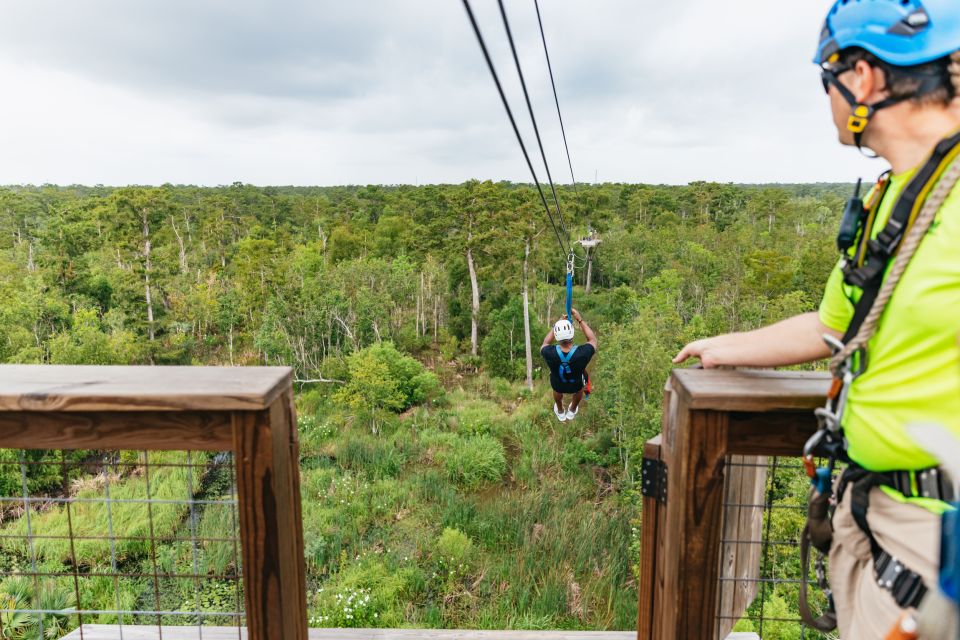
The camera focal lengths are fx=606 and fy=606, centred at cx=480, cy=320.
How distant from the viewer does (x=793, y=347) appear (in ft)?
3.68

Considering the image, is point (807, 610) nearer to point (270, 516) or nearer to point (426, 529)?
point (270, 516)

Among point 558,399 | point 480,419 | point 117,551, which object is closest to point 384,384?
point 480,419

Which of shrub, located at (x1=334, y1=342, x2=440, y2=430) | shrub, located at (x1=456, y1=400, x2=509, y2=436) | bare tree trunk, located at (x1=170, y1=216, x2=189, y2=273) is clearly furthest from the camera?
bare tree trunk, located at (x1=170, y1=216, x2=189, y2=273)

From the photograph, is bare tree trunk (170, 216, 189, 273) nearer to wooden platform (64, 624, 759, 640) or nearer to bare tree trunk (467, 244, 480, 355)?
bare tree trunk (467, 244, 480, 355)

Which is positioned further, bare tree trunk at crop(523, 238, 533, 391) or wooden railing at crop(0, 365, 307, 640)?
bare tree trunk at crop(523, 238, 533, 391)

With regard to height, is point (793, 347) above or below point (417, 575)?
above

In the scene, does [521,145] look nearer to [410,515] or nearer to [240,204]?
[410,515]

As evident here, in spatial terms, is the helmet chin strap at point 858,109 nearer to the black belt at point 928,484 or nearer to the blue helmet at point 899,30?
the blue helmet at point 899,30

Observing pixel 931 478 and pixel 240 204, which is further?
pixel 240 204

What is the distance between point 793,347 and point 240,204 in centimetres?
4882

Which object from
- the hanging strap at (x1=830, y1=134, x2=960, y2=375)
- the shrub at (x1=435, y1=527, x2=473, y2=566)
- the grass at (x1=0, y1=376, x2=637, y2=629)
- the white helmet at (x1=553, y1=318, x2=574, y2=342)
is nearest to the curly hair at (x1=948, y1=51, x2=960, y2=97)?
the hanging strap at (x1=830, y1=134, x2=960, y2=375)

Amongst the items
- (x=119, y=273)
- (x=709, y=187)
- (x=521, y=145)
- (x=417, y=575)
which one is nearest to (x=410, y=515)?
(x=417, y=575)

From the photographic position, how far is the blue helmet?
91cm

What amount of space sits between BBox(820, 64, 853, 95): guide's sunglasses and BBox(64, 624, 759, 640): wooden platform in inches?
61.2
